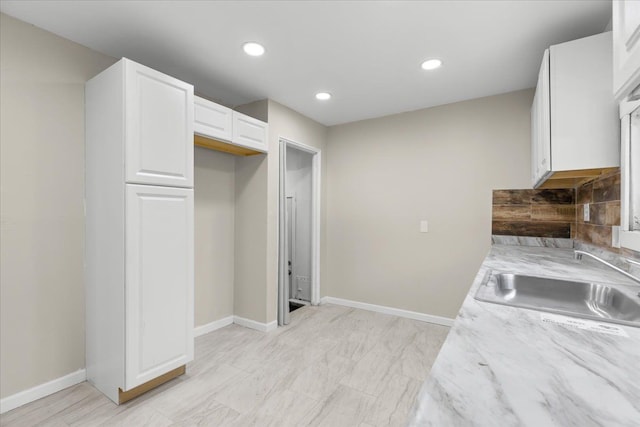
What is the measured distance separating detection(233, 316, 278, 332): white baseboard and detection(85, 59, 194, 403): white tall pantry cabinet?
3.20ft

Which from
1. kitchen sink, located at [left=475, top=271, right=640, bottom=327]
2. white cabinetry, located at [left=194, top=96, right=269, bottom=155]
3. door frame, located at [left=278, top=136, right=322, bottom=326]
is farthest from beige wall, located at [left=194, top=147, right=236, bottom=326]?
kitchen sink, located at [left=475, top=271, right=640, bottom=327]

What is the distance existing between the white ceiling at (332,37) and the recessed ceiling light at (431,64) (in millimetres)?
55

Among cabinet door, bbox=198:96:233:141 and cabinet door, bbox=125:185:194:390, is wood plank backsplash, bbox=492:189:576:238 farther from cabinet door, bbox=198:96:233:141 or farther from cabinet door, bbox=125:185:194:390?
cabinet door, bbox=125:185:194:390

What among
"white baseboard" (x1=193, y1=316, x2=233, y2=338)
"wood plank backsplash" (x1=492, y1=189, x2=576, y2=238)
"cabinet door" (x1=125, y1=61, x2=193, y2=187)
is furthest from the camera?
"white baseboard" (x1=193, y1=316, x2=233, y2=338)

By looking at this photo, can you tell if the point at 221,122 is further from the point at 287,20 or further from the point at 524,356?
the point at 524,356

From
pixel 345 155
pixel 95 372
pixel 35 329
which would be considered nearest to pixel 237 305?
pixel 95 372

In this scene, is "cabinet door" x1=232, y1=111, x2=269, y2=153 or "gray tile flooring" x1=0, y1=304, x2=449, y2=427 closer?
"gray tile flooring" x1=0, y1=304, x2=449, y2=427

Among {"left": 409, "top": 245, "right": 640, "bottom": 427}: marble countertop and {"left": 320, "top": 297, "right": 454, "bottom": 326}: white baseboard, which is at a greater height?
{"left": 409, "top": 245, "right": 640, "bottom": 427}: marble countertop

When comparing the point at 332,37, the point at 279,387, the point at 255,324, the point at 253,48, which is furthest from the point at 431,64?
the point at 255,324

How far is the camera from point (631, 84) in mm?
833

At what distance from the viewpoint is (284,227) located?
330cm

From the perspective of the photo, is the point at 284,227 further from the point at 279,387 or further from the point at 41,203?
the point at 41,203

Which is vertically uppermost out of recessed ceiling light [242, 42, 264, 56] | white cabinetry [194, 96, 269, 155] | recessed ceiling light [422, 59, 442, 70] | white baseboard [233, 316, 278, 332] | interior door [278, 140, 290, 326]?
recessed ceiling light [242, 42, 264, 56]

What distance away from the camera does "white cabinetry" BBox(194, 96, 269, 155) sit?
2.48m
